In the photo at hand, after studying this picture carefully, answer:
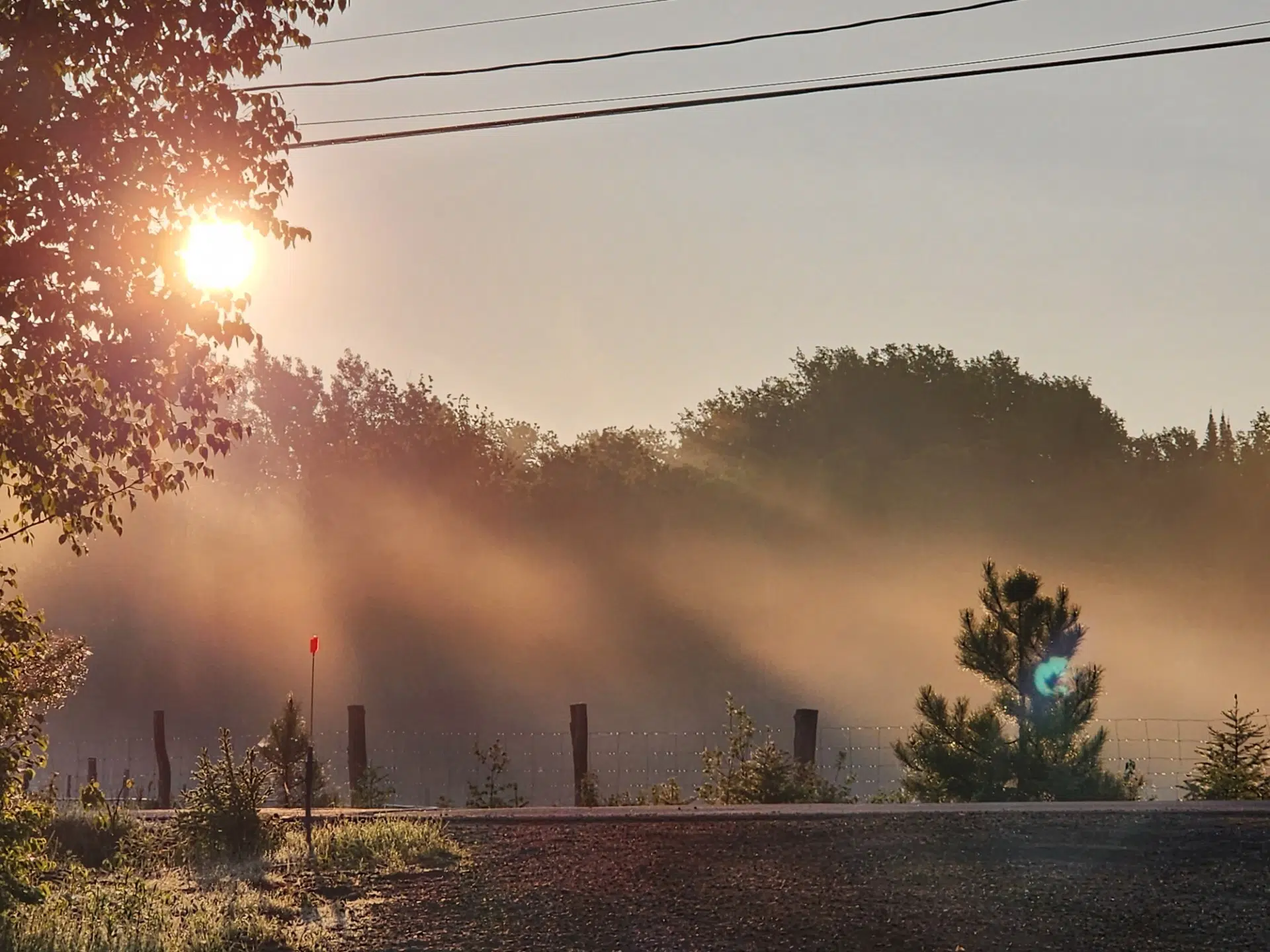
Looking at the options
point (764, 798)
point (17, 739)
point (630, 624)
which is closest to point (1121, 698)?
point (630, 624)

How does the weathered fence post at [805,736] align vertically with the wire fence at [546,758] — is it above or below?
above

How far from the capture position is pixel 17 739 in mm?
10156

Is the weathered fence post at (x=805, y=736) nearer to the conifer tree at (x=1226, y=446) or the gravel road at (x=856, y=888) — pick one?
the gravel road at (x=856, y=888)

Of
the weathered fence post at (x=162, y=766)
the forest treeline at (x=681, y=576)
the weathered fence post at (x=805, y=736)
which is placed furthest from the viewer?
the forest treeline at (x=681, y=576)

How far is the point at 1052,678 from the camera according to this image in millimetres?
21031

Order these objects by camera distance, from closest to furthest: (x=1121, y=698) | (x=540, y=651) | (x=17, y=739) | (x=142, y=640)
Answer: (x=17, y=739) → (x=1121, y=698) → (x=540, y=651) → (x=142, y=640)

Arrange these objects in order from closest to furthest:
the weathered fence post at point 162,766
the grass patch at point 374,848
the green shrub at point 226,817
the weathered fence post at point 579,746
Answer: the grass patch at point 374,848, the green shrub at point 226,817, the weathered fence post at point 579,746, the weathered fence post at point 162,766

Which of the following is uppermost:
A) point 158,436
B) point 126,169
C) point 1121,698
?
point 126,169

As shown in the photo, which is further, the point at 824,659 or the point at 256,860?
the point at 824,659

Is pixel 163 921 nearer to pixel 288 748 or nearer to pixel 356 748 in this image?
pixel 288 748

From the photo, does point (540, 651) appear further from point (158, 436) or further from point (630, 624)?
point (158, 436)

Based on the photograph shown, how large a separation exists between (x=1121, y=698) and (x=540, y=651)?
21.5 metres

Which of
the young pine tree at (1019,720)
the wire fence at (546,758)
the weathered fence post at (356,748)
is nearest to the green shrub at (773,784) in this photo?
the young pine tree at (1019,720)

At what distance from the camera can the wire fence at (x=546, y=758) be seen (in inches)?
1933
